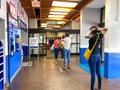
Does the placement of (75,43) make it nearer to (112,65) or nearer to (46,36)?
(46,36)

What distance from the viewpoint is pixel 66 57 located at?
7.55 m

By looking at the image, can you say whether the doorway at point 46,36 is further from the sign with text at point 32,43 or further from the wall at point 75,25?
the sign with text at point 32,43

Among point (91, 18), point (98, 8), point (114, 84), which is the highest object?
point (98, 8)

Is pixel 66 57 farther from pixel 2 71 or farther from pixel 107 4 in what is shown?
pixel 2 71

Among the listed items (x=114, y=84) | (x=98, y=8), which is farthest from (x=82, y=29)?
(x=114, y=84)

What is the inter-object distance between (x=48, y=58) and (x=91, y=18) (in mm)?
4406

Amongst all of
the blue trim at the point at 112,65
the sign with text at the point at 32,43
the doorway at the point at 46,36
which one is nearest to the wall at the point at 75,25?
the doorway at the point at 46,36

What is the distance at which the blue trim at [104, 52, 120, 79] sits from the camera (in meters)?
5.70

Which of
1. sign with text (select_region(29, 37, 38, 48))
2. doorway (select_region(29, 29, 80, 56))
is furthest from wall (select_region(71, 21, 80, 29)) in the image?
sign with text (select_region(29, 37, 38, 48))

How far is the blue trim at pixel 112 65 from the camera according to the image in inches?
225

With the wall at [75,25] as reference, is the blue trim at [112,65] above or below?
below

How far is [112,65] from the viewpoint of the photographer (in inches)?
226

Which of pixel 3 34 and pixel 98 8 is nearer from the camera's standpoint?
pixel 3 34

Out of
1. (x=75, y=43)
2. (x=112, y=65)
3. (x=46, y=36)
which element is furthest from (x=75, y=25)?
(x=112, y=65)
